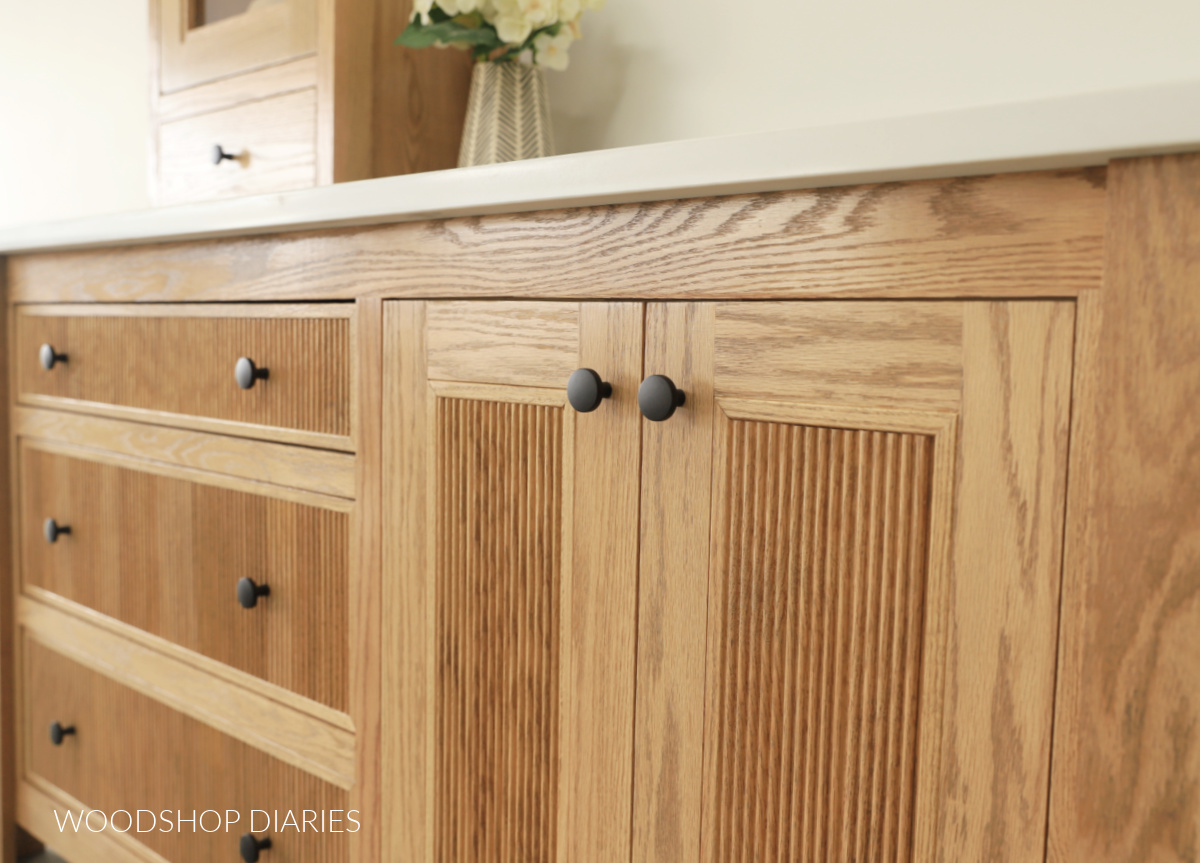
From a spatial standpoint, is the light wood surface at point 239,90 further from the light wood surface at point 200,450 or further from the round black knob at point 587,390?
the round black knob at point 587,390

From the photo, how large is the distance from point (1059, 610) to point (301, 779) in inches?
26.9

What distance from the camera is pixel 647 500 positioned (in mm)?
584

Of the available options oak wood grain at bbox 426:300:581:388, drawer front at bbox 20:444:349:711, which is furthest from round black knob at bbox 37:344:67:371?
oak wood grain at bbox 426:300:581:388

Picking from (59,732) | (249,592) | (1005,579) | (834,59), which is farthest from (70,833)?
(834,59)

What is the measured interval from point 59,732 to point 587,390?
0.92m

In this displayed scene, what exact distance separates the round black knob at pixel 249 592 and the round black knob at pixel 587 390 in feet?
1.40

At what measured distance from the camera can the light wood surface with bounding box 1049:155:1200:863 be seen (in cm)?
40

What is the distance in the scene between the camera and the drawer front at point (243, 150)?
1.07 meters

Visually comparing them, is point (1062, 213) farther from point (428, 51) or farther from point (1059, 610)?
point (428, 51)

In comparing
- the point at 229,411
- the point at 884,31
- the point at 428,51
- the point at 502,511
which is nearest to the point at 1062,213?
the point at 502,511

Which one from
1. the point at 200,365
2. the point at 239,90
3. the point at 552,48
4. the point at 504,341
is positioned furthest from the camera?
the point at 239,90

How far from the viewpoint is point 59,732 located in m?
1.10

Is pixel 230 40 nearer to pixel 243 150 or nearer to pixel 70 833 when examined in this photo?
pixel 243 150

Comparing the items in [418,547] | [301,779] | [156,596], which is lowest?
[301,779]
